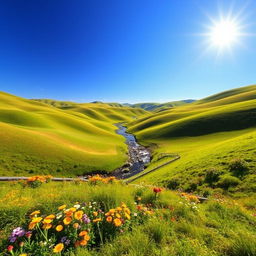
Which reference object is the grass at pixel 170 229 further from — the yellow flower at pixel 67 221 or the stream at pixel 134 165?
Answer: the stream at pixel 134 165

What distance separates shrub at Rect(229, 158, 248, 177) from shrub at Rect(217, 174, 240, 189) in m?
1.14

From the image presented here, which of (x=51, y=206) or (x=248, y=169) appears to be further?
(x=248, y=169)

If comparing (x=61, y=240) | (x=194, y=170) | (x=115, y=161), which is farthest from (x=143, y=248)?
(x=115, y=161)

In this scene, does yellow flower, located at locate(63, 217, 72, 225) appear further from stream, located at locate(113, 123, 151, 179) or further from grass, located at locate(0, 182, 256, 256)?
stream, located at locate(113, 123, 151, 179)

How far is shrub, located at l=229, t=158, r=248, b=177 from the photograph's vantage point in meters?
12.6

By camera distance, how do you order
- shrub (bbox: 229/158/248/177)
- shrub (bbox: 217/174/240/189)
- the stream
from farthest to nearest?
the stream
shrub (bbox: 229/158/248/177)
shrub (bbox: 217/174/240/189)

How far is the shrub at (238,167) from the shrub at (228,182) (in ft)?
3.74

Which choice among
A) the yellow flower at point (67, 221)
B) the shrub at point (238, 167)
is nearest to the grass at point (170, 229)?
the yellow flower at point (67, 221)

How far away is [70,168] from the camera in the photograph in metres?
25.9

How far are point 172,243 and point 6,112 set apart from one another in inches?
2731

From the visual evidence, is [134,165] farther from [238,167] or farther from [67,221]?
[67,221]

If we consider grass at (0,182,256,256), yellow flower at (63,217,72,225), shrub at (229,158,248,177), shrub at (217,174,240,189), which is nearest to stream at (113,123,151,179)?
shrub at (217,174,240,189)

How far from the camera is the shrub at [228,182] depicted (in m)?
11.4

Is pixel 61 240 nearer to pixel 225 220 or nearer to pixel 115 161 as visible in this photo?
pixel 225 220
